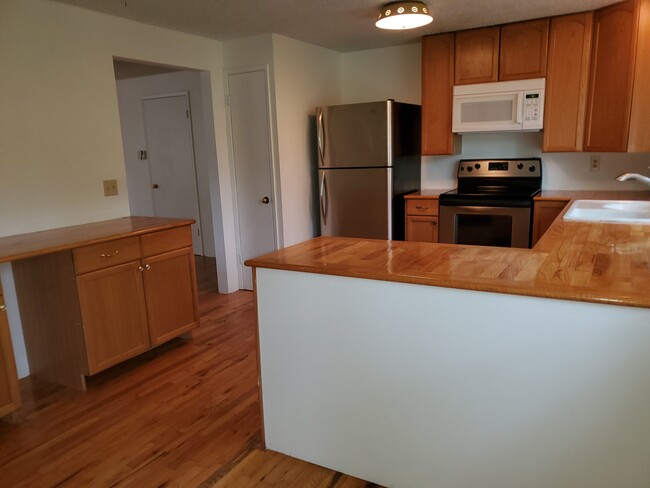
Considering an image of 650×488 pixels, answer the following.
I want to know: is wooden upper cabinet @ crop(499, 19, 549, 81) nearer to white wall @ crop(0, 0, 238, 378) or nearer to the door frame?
the door frame

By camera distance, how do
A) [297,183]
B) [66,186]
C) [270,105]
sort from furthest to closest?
[297,183] < [270,105] < [66,186]

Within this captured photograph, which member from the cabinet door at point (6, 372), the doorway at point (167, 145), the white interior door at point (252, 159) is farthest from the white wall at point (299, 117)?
the cabinet door at point (6, 372)

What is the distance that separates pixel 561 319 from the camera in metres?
1.40

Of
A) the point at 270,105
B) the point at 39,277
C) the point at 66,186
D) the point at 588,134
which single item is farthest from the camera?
the point at 270,105

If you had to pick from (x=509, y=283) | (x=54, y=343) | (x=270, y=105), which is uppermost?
(x=270, y=105)

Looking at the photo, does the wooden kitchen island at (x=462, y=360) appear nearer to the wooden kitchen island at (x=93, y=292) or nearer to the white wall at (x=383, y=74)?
the wooden kitchen island at (x=93, y=292)

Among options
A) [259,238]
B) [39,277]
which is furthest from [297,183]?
[39,277]

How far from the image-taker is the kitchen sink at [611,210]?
2.90m

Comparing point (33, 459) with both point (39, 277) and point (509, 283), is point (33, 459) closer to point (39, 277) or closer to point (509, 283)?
point (39, 277)

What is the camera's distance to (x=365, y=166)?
4023 mm

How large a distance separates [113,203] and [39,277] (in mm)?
781

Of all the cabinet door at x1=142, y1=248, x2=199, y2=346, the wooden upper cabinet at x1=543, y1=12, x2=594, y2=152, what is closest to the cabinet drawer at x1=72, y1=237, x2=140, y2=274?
the cabinet door at x1=142, y1=248, x2=199, y2=346

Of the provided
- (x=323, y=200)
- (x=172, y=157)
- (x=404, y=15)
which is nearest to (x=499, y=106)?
(x=404, y=15)

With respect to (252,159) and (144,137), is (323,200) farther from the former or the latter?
(144,137)
